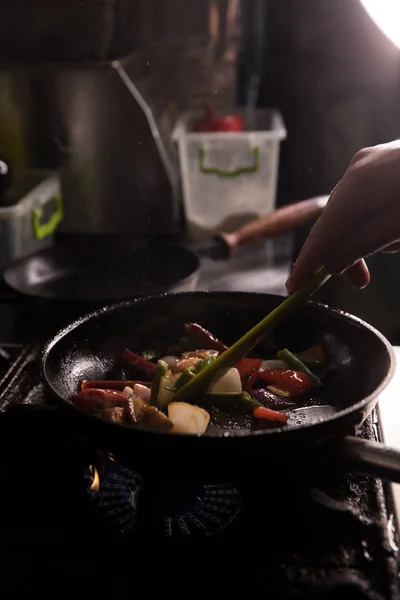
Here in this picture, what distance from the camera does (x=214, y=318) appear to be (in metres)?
1.37

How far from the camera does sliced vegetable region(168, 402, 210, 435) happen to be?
995 millimetres

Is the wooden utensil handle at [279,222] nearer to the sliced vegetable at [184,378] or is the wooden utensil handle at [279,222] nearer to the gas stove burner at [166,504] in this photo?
the sliced vegetable at [184,378]

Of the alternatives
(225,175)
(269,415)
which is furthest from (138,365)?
(225,175)

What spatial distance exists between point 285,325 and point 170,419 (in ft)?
1.36

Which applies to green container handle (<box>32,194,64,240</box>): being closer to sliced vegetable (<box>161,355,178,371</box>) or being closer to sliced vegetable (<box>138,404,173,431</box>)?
sliced vegetable (<box>161,355,178,371</box>)

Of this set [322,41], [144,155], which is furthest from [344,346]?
[322,41]

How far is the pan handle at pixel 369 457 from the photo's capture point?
2.85 feet

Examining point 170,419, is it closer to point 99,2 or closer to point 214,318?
point 214,318

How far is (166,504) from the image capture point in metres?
1.01

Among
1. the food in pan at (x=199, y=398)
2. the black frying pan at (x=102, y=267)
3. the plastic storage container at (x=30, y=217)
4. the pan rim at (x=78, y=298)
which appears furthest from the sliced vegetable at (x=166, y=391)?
the plastic storage container at (x=30, y=217)

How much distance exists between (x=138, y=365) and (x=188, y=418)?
27cm

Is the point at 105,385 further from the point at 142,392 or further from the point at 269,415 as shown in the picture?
the point at 269,415

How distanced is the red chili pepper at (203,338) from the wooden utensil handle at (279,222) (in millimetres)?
730

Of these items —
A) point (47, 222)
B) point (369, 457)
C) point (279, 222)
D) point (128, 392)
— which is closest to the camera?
point (369, 457)
